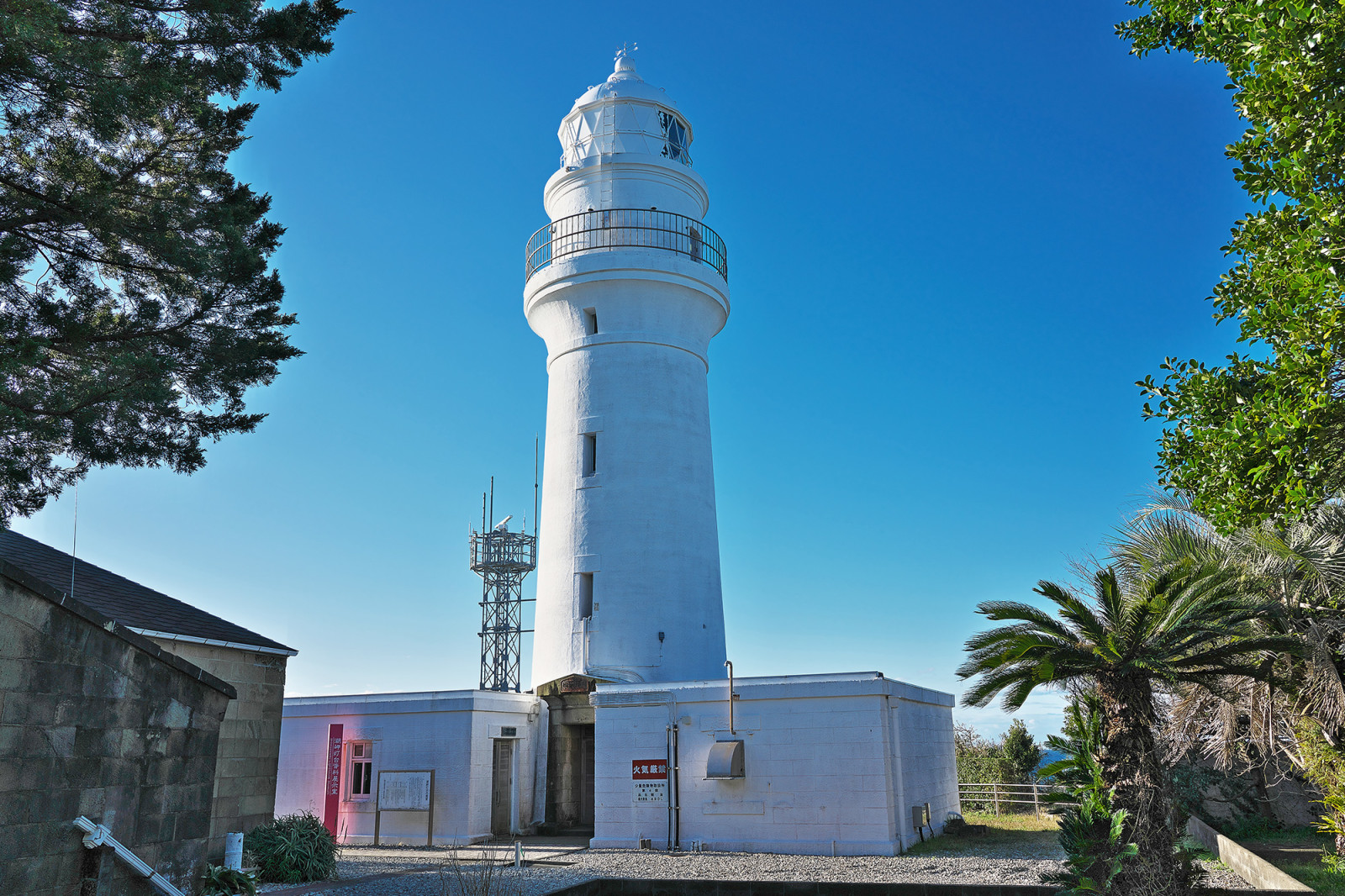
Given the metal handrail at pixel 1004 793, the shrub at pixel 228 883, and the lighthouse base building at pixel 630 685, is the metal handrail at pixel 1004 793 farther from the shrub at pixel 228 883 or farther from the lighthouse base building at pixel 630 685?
the shrub at pixel 228 883

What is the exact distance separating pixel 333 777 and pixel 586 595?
6411mm

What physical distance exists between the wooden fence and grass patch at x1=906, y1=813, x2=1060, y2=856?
83cm

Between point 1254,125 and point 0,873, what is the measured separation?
12.3 m

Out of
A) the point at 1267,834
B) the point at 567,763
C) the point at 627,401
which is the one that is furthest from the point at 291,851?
the point at 1267,834

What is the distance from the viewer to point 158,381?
898cm

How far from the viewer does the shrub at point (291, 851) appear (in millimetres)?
13219

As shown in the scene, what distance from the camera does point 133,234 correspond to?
873cm

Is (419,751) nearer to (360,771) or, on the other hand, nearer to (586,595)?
(360,771)

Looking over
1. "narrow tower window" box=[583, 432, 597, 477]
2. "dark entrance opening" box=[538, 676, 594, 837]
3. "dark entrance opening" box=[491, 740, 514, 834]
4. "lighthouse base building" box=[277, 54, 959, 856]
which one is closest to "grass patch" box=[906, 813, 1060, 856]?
"lighthouse base building" box=[277, 54, 959, 856]

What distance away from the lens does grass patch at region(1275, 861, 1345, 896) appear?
11.4 m

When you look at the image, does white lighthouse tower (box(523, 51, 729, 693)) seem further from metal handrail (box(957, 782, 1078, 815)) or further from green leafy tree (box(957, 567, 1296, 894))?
green leafy tree (box(957, 567, 1296, 894))

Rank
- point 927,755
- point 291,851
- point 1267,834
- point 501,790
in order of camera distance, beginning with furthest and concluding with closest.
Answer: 1. point 501,790
2. point 1267,834
3. point 927,755
4. point 291,851

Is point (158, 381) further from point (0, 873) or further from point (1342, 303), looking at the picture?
point (1342, 303)

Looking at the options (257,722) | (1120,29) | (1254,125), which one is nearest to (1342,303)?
(1254,125)
